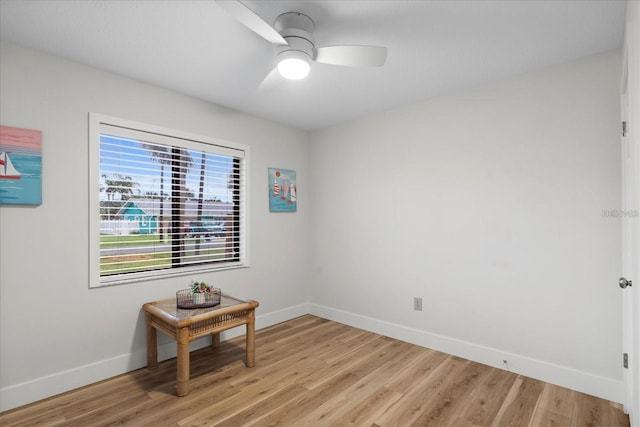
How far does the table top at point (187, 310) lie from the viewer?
2.49 metres

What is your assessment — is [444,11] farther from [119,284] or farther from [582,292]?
[119,284]

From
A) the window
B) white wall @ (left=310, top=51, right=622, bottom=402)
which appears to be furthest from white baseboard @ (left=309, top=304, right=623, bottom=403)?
the window

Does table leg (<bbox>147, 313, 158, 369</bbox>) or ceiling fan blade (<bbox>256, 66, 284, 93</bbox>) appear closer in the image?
ceiling fan blade (<bbox>256, 66, 284, 93</bbox>)

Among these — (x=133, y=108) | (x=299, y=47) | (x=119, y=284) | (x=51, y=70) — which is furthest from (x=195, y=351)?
(x=299, y=47)

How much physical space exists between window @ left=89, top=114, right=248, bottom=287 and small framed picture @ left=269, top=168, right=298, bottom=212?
39 cm

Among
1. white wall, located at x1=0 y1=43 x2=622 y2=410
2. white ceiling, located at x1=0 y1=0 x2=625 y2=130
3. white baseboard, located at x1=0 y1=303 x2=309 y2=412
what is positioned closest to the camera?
white ceiling, located at x1=0 y1=0 x2=625 y2=130

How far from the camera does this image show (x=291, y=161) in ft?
13.7

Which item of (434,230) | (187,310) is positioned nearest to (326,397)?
(187,310)

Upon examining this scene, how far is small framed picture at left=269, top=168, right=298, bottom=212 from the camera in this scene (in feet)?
12.9

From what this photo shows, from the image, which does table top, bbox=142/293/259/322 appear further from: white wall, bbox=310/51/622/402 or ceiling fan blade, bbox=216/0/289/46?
ceiling fan blade, bbox=216/0/289/46

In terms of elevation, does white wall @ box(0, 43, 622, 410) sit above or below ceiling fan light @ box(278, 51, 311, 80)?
below

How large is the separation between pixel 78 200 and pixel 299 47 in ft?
6.61

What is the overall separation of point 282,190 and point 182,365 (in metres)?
2.24

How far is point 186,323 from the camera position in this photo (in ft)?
7.79
